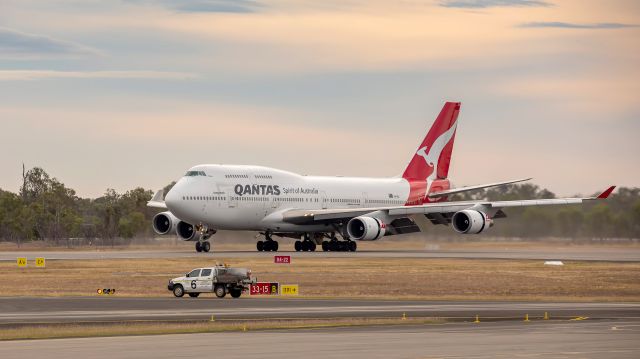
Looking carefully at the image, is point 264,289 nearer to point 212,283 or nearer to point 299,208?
point 212,283

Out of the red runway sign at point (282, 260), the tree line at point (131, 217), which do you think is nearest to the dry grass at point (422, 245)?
the tree line at point (131, 217)

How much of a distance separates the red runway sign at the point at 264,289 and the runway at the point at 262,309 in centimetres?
180

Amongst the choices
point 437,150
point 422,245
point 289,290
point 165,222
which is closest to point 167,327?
point 289,290

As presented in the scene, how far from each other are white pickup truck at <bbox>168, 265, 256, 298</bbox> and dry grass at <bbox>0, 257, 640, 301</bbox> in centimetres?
165

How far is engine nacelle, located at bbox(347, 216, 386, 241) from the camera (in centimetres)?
9562

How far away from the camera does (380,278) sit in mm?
68250

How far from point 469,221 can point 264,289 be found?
4134 cm

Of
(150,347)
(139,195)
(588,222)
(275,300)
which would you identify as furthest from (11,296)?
(139,195)

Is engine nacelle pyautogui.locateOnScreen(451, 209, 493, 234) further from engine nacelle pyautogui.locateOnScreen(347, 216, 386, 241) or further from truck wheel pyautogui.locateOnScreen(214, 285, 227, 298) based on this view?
truck wheel pyautogui.locateOnScreen(214, 285, 227, 298)

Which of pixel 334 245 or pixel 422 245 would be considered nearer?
pixel 334 245

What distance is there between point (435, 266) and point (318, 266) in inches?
291

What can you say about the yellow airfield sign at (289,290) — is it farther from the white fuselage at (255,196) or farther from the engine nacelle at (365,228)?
the engine nacelle at (365,228)

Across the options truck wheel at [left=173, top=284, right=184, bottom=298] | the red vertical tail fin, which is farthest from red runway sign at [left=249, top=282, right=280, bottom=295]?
the red vertical tail fin

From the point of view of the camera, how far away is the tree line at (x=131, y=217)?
110812 millimetres
